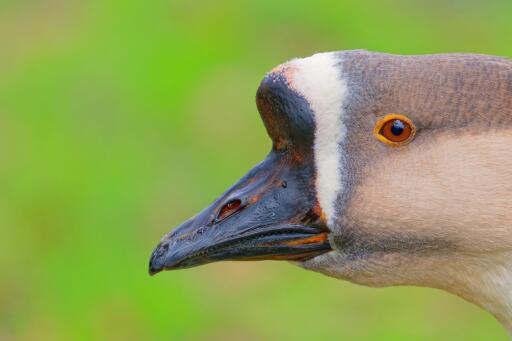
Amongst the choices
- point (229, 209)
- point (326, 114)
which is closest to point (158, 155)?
point (229, 209)

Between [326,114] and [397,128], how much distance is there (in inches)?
7.2

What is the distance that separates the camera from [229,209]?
→ 9.23 feet

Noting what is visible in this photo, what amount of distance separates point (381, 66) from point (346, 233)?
437 mm

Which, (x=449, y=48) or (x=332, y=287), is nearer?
(x=332, y=287)

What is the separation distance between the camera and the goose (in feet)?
8.40

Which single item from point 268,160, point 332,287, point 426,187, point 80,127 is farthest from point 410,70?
point 80,127

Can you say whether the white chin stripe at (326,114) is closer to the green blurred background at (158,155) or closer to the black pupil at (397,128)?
the black pupil at (397,128)

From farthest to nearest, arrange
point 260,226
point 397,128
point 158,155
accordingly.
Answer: point 158,155 < point 260,226 < point 397,128

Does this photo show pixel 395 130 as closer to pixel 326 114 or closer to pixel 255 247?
pixel 326 114

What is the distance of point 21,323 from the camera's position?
5.37 m

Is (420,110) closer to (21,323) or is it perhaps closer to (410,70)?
(410,70)

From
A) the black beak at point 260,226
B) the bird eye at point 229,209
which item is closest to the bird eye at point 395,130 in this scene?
the black beak at point 260,226

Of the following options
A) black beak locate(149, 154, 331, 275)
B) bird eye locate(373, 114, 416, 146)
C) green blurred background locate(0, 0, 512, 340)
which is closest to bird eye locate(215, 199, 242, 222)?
black beak locate(149, 154, 331, 275)

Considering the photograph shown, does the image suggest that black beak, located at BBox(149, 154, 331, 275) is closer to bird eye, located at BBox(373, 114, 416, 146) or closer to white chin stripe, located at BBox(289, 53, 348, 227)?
white chin stripe, located at BBox(289, 53, 348, 227)
